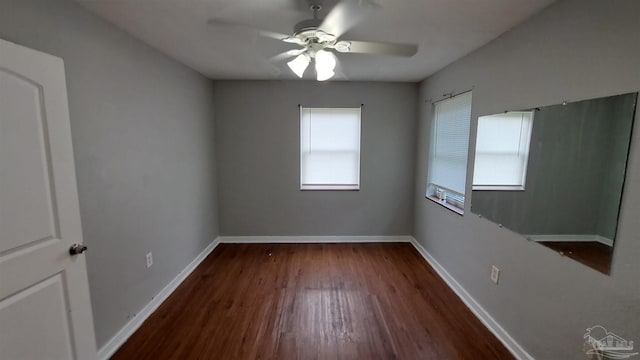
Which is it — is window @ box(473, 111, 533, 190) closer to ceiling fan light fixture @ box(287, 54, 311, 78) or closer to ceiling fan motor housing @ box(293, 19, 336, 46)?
ceiling fan motor housing @ box(293, 19, 336, 46)

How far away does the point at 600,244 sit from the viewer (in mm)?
1316

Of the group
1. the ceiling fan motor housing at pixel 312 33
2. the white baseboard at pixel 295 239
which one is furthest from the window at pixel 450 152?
the ceiling fan motor housing at pixel 312 33

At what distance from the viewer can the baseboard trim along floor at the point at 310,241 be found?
185 cm

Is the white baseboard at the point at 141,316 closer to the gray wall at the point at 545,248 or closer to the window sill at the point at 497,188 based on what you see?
the gray wall at the point at 545,248

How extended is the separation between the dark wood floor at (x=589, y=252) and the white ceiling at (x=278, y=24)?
141 cm

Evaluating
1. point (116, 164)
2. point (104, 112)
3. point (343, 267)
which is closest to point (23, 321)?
point (116, 164)

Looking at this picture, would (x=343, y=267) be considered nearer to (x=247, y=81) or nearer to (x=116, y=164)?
(x=116, y=164)

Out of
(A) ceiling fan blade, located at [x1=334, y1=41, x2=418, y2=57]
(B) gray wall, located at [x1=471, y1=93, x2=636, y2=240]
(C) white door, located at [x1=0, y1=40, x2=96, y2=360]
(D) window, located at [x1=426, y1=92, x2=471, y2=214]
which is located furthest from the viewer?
(D) window, located at [x1=426, y1=92, x2=471, y2=214]

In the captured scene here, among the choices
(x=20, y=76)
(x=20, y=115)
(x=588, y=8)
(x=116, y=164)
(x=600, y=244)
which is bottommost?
(x=600, y=244)

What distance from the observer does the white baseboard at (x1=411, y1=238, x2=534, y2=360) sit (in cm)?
182

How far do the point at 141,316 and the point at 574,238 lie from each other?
10.1ft

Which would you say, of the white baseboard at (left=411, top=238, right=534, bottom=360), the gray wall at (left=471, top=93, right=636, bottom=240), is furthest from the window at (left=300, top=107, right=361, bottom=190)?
the gray wall at (left=471, top=93, right=636, bottom=240)

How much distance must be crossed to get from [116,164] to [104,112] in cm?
36

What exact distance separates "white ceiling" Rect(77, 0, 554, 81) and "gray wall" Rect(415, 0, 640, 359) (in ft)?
0.70
